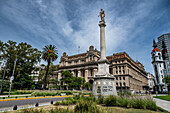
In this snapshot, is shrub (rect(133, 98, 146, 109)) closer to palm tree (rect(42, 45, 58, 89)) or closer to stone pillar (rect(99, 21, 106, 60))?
stone pillar (rect(99, 21, 106, 60))

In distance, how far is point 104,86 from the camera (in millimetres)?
18422

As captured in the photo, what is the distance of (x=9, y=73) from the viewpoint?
123 ft

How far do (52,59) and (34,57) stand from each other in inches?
327

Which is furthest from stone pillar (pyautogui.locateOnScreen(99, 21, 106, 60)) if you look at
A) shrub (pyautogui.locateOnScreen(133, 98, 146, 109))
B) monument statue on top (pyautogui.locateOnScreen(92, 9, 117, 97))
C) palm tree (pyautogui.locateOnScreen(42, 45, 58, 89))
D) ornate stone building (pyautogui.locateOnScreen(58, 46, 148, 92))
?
ornate stone building (pyautogui.locateOnScreen(58, 46, 148, 92))

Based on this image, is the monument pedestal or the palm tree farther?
the palm tree

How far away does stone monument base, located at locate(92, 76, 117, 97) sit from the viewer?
59.9ft

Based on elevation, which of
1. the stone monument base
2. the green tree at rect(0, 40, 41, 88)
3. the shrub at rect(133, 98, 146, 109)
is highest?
the green tree at rect(0, 40, 41, 88)

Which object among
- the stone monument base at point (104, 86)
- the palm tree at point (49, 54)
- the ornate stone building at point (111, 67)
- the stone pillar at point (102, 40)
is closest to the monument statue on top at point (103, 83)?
the stone monument base at point (104, 86)

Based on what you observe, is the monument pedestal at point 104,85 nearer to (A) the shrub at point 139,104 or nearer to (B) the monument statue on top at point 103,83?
(B) the monument statue on top at point 103,83

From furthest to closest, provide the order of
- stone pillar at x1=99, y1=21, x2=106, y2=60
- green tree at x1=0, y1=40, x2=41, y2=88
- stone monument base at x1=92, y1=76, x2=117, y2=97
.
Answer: green tree at x1=0, y1=40, x2=41, y2=88, stone pillar at x1=99, y1=21, x2=106, y2=60, stone monument base at x1=92, y1=76, x2=117, y2=97

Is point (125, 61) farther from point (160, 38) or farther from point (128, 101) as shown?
point (160, 38)

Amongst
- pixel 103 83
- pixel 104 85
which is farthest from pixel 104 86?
pixel 103 83

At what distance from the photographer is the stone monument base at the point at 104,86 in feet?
59.9

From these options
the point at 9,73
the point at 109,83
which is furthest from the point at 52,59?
the point at 109,83
